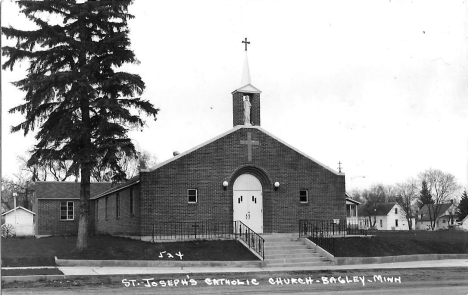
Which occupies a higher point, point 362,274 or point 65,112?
point 65,112

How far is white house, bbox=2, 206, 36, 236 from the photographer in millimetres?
A: 50812

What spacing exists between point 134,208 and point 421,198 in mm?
85797

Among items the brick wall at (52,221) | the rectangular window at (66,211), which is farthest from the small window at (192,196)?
the rectangular window at (66,211)

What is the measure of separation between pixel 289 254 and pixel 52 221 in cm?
2476

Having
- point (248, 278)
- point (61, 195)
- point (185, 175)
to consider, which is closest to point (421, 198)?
point (61, 195)

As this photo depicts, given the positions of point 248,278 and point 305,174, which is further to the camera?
point 305,174

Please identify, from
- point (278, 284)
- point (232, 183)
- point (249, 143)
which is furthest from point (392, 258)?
point (278, 284)

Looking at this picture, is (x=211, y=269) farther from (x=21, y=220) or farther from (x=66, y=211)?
(x=21, y=220)

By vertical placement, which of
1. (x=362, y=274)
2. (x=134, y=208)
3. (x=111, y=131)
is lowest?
(x=362, y=274)

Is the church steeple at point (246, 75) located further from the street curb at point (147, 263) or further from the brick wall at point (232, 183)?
the street curb at point (147, 263)

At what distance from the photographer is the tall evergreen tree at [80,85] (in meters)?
21.4

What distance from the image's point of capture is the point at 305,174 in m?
28.3

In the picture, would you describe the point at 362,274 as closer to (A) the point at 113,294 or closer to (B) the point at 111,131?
(A) the point at 113,294

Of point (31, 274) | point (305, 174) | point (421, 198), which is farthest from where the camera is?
point (421, 198)
